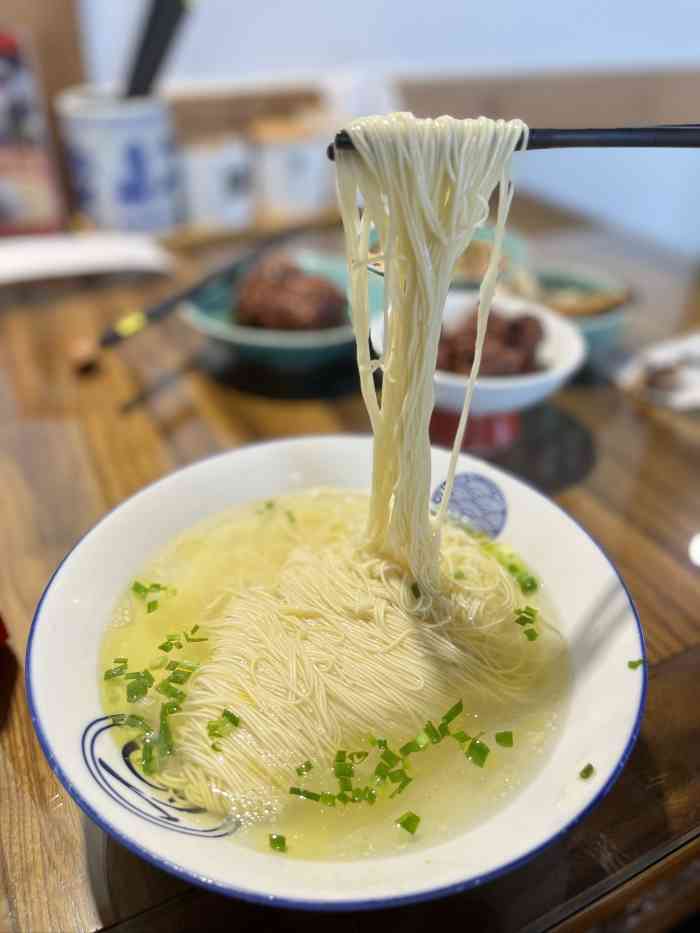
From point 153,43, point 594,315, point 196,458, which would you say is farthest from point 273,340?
point 153,43

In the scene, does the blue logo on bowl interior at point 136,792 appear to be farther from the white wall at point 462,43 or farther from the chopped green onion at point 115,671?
the white wall at point 462,43

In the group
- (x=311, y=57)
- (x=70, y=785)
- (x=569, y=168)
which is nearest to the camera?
(x=70, y=785)

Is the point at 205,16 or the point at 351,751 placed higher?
the point at 205,16

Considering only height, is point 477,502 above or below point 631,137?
below

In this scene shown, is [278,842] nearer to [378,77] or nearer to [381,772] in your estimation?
[381,772]

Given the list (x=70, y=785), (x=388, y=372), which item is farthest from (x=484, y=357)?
(x=70, y=785)

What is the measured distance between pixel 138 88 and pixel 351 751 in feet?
8.00

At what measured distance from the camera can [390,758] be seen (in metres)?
0.90

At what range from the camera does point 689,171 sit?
3961 millimetres

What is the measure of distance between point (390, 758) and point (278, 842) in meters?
0.19

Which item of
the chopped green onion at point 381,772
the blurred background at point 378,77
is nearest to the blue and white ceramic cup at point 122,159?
the blurred background at point 378,77

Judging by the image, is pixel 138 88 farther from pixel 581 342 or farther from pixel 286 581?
pixel 286 581

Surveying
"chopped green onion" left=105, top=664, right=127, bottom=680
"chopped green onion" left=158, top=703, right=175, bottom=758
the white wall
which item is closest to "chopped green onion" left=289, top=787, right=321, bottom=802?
"chopped green onion" left=158, top=703, right=175, bottom=758

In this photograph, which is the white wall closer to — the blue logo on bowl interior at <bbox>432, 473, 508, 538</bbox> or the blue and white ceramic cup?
the blue and white ceramic cup
